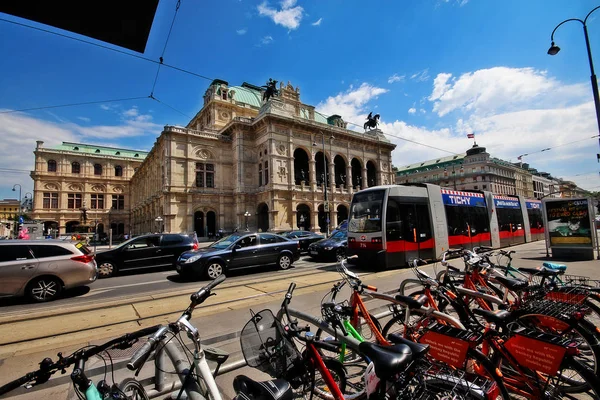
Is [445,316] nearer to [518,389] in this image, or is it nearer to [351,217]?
[518,389]

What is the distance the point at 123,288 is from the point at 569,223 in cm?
1700

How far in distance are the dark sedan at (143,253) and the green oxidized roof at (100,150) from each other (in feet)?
224

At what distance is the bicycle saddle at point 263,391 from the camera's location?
1.62 m

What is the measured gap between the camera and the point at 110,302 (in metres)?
7.46

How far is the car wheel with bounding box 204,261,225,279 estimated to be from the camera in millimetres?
10180

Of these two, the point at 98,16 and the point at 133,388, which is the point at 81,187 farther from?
the point at 133,388

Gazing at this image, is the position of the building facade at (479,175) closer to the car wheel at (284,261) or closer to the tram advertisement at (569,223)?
the tram advertisement at (569,223)

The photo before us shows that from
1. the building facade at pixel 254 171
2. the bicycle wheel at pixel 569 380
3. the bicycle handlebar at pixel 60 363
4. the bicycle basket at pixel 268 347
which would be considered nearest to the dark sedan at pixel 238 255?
the bicycle basket at pixel 268 347

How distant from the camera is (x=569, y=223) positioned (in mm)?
11836

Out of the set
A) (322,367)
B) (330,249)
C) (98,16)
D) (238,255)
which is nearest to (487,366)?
(322,367)

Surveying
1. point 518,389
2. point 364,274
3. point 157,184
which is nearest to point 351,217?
point 364,274

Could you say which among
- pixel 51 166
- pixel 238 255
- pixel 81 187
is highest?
pixel 51 166

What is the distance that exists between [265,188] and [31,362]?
3507 centimetres

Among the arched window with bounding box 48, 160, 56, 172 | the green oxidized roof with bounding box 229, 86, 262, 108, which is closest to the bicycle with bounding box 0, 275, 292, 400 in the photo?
the green oxidized roof with bounding box 229, 86, 262, 108
